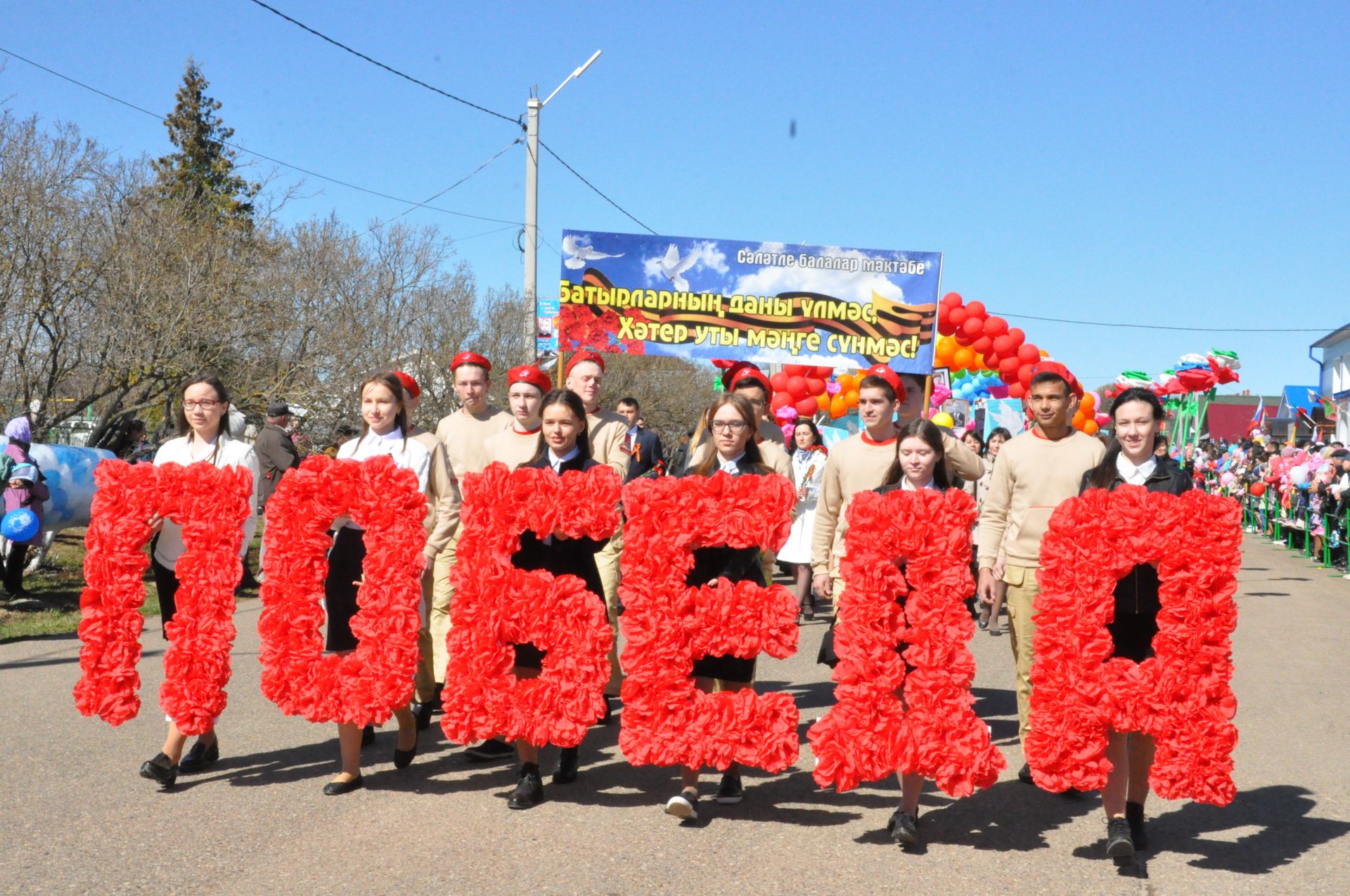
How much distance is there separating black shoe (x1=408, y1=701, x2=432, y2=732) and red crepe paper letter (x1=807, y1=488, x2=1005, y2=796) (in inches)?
111

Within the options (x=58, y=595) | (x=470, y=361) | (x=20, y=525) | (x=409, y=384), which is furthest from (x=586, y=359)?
(x=58, y=595)

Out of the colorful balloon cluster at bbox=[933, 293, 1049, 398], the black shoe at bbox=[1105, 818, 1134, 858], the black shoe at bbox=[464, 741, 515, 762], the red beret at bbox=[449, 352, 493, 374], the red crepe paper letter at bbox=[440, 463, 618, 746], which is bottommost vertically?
the black shoe at bbox=[464, 741, 515, 762]

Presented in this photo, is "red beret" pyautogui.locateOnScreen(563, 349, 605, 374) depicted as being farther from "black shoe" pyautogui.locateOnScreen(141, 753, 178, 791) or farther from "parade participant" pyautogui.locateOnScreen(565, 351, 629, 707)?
→ "black shoe" pyautogui.locateOnScreen(141, 753, 178, 791)

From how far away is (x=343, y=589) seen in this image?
5.99 m

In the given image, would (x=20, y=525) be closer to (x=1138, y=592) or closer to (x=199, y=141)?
(x=1138, y=592)

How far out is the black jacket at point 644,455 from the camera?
8.73 meters

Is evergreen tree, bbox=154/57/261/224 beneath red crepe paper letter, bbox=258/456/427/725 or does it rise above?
above

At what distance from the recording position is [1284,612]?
43.7 feet

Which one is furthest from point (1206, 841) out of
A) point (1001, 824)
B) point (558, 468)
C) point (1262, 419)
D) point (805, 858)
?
point (1262, 419)

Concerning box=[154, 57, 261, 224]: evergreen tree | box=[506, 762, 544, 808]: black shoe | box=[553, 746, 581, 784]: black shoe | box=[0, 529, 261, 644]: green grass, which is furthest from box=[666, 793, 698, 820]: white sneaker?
box=[154, 57, 261, 224]: evergreen tree

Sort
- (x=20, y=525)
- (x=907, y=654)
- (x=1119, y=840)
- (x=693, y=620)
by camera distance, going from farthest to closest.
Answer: (x=20, y=525)
(x=693, y=620)
(x=907, y=654)
(x=1119, y=840)

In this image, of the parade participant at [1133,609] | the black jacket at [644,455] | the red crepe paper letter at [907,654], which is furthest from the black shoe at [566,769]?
the black jacket at [644,455]

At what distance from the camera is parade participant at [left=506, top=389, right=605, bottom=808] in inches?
224

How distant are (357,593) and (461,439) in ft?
5.71
